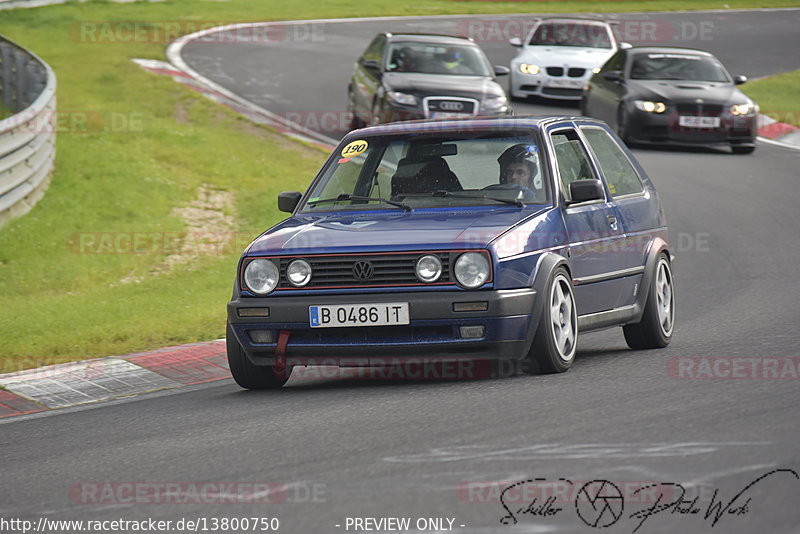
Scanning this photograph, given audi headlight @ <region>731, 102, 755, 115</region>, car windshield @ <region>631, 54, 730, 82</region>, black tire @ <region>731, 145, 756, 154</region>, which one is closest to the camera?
audi headlight @ <region>731, 102, 755, 115</region>

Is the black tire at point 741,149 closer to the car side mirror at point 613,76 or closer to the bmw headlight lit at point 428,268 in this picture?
the car side mirror at point 613,76

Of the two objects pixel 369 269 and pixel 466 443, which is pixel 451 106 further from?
pixel 466 443

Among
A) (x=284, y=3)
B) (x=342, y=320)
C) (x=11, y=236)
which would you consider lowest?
(x=284, y=3)

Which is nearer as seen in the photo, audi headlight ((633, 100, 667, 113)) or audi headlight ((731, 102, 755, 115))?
audi headlight ((731, 102, 755, 115))

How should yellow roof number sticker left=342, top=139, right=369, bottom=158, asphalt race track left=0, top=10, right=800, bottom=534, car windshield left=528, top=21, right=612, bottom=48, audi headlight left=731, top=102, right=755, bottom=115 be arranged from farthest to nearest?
car windshield left=528, top=21, right=612, bottom=48 → audi headlight left=731, top=102, right=755, bottom=115 → yellow roof number sticker left=342, top=139, right=369, bottom=158 → asphalt race track left=0, top=10, right=800, bottom=534

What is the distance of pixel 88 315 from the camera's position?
11.7 m

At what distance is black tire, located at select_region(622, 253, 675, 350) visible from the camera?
946 cm

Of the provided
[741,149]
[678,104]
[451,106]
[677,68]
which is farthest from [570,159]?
[677,68]

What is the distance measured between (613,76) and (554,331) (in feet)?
48.2

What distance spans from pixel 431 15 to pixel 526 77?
16624 mm

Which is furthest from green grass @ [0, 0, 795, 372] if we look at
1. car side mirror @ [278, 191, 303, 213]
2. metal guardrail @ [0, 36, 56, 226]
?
car side mirror @ [278, 191, 303, 213]

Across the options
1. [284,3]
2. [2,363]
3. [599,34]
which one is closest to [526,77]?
[599,34]

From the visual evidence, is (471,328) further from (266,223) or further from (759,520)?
(266,223)

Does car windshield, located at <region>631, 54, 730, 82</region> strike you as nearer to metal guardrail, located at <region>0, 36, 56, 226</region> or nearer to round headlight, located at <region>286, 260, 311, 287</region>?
metal guardrail, located at <region>0, 36, 56, 226</region>
